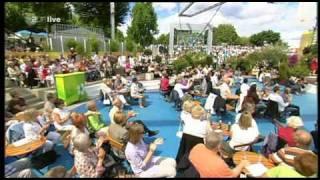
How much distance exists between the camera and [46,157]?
5.19 metres

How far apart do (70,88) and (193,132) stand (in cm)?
648

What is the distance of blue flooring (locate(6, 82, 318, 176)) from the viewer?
6.04m

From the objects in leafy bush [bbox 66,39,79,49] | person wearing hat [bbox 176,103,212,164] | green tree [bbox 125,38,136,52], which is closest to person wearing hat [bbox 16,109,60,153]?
person wearing hat [bbox 176,103,212,164]

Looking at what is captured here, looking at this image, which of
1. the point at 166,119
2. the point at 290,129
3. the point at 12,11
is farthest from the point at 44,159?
the point at 166,119

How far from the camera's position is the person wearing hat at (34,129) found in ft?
16.0

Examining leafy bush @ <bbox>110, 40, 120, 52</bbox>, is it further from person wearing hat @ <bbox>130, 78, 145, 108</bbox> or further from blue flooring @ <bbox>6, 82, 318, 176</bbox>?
person wearing hat @ <bbox>130, 78, 145, 108</bbox>

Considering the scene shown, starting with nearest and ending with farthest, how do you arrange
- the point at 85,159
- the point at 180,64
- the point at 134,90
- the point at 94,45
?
1. the point at 85,159
2. the point at 134,90
3. the point at 180,64
4. the point at 94,45

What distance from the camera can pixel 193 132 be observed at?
15.0 ft

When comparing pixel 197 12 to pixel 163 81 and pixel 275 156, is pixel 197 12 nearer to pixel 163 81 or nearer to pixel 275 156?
pixel 163 81

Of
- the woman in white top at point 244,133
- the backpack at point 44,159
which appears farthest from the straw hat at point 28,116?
the woman in white top at point 244,133

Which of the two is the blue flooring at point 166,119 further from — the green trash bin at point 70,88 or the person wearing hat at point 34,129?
the green trash bin at point 70,88

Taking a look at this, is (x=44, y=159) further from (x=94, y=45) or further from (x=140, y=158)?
(x=94, y=45)

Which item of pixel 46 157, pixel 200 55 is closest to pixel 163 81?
pixel 46 157

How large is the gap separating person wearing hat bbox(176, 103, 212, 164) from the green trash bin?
6.07m
